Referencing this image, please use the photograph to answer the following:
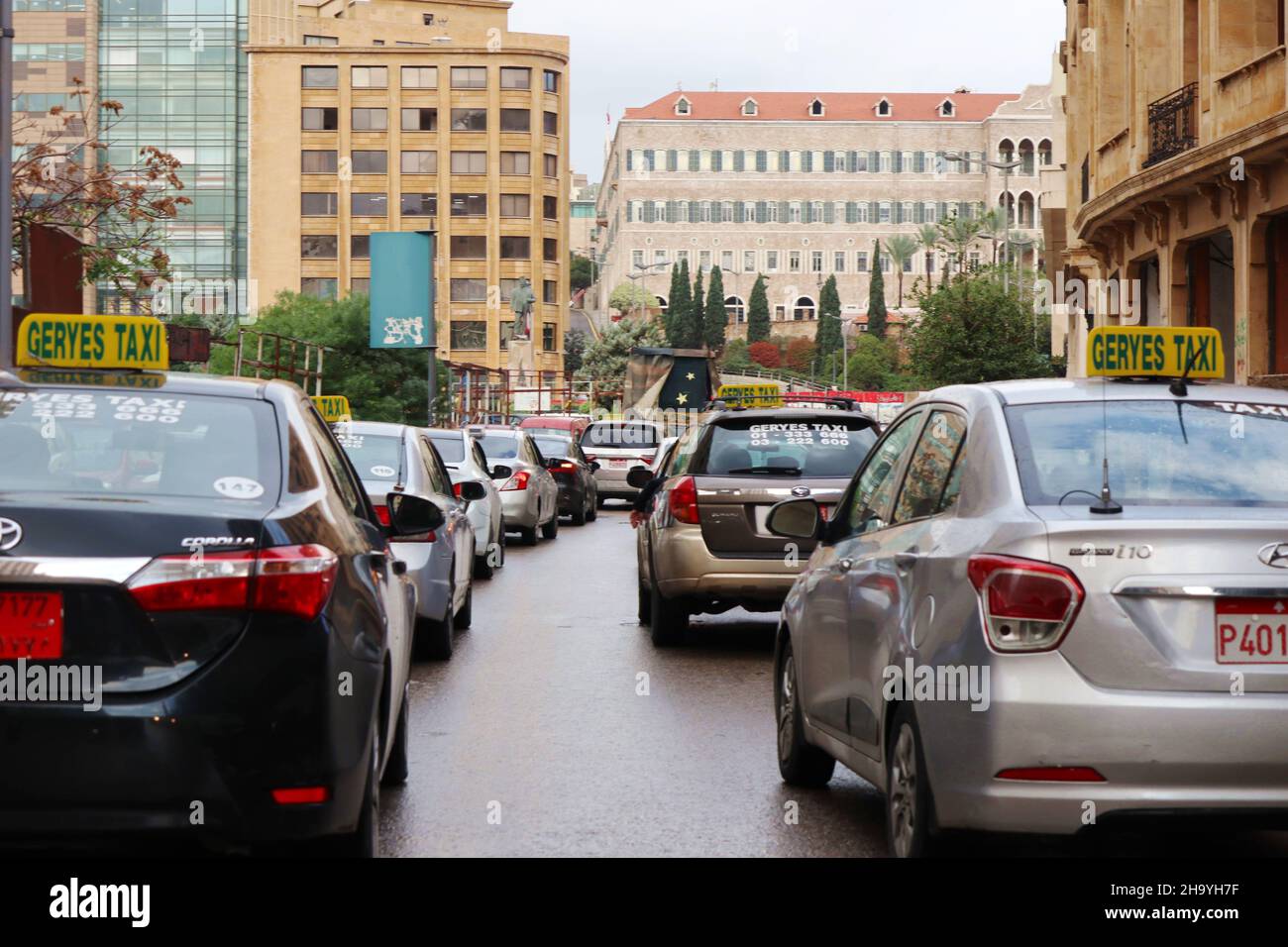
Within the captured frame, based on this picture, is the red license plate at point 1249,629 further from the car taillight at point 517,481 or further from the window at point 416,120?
the window at point 416,120

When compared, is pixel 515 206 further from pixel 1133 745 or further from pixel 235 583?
pixel 235 583

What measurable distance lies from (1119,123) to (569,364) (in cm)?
10722

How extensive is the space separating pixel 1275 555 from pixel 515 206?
106077 mm

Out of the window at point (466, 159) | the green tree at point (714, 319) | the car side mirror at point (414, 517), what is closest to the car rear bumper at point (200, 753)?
the car side mirror at point (414, 517)

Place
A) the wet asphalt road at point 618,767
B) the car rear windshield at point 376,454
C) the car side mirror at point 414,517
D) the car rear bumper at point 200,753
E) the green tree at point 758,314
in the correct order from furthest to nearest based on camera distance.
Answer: the green tree at point 758,314 < the car rear windshield at point 376,454 < the car side mirror at point 414,517 < the wet asphalt road at point 618,767 < the car rear bumper at point 200,753

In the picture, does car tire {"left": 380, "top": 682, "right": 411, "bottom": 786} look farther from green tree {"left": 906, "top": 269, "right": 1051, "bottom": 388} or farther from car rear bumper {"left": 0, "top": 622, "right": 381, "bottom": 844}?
green tree {"left": 906, "top": 269, "right": 1051, "bottom": 388}

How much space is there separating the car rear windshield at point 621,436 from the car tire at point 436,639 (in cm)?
2638

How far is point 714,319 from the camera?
156000mm

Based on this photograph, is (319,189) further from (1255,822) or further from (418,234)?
(1255,822)

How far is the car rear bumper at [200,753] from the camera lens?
182 inches

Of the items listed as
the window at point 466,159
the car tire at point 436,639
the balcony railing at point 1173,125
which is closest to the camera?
the car tire at point 436,639

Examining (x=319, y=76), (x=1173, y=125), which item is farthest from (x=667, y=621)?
(x=319, y=76)

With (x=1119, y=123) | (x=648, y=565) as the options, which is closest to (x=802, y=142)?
(x=1119, y=123)

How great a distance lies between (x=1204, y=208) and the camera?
27.5m
